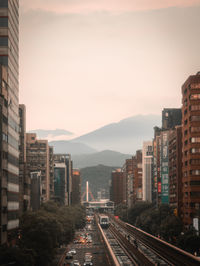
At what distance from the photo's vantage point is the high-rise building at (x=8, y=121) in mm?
92312

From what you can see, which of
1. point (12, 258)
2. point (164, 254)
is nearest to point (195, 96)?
point (164, 254)

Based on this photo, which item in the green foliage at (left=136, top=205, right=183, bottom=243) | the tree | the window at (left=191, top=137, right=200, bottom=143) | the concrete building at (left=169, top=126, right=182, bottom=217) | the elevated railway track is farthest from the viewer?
the concrete building at (left=169, top=126, right=182, bottom=217)

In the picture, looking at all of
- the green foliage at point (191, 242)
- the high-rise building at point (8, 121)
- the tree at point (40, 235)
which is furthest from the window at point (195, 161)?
the high-rise building at point (8, 121)

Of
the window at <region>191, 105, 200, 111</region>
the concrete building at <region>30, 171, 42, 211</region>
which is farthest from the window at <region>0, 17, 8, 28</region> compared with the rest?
the concrete building at <region>30, 171, 42, 211</region>

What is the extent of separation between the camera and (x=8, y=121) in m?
96.2

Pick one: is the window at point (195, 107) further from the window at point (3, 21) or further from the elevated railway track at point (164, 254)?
the window at point (3, 21)

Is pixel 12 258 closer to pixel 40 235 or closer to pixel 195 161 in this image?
pixel 40 235

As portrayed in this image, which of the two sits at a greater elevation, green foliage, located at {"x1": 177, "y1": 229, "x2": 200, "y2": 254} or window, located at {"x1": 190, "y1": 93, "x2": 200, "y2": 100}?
window, located at {"x1": 190, "y1": 93, "x2": 200, "y2": 100}

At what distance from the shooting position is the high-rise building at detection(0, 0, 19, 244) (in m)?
92.3

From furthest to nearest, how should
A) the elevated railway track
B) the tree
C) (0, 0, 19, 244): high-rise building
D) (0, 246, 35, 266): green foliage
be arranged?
1. the elevated railway track
2. the tree
3. (0, 0, 19, 244): high-rise building
4. (0, 246, 35, 266): green foliage

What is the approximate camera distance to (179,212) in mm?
171875

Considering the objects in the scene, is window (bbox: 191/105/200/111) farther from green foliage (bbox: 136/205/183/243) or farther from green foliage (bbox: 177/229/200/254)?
green foliage (bbox: 177/229/200/254)

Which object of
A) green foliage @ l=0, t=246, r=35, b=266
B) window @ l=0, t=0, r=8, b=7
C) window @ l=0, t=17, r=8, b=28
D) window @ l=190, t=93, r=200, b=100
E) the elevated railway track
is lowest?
the elevated railway track

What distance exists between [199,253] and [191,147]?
3811 centimetres
